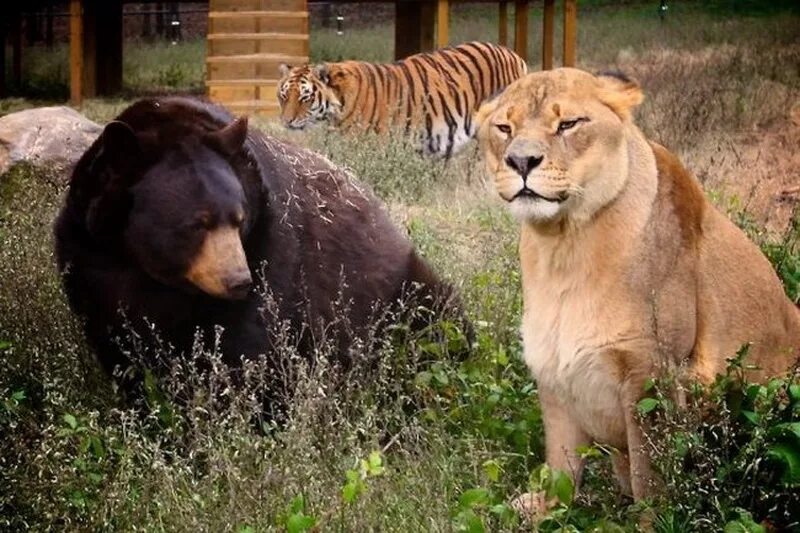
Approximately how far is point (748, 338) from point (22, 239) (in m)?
3.26

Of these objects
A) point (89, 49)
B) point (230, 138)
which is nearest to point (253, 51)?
point (89, 49)

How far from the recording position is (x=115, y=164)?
5.71 m

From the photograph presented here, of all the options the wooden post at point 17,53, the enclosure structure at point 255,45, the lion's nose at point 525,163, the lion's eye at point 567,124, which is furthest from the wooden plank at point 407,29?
the lion's nose at point 525,163

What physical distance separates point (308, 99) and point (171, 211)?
9.51 m

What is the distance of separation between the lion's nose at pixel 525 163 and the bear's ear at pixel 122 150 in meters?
1.47

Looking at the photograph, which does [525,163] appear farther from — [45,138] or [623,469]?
[45,138]

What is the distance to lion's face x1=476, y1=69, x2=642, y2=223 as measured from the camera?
4.80 meters

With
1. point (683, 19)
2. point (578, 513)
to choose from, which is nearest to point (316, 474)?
point (578, 513)

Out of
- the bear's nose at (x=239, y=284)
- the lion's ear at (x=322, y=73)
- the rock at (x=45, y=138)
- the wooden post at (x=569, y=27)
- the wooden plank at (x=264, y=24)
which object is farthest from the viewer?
the wooden post at (x=569, y=27)

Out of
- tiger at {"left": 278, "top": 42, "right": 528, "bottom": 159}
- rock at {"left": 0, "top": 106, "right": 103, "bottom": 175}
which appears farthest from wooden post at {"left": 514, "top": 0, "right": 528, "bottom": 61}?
rock at {"left": 0, "top": 106, "right": 103, "bottom": 175}

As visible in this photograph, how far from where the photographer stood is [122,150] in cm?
570

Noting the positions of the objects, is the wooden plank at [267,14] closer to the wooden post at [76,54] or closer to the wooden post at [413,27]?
the wooden post at [76,54]

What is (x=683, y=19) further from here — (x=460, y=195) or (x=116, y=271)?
(x=116, y=271)

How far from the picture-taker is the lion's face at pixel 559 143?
15.8ft
